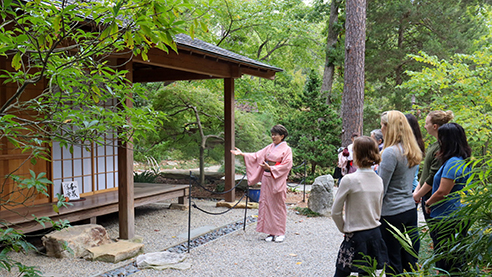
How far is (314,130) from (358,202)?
9895 millimetres

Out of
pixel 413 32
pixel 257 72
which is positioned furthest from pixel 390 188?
pixel 413 32

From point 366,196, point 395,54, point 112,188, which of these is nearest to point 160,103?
point 112,188

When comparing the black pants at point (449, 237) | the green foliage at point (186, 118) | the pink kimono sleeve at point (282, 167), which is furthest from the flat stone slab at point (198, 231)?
the black pants at point (449, 237)

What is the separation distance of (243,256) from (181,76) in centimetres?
481

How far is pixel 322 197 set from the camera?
7895 mm

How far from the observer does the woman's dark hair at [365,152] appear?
2.97 m

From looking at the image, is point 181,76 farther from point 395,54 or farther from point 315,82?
point 395,54

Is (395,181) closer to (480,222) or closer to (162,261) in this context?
(480,222)

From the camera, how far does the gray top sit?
3.23m

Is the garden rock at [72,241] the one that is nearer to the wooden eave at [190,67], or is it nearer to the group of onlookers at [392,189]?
the wooden eave at [190,67]

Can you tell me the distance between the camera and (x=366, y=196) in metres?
2.96

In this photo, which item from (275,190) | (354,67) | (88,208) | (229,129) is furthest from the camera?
(354,67)

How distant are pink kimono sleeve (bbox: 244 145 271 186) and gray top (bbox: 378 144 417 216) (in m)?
3.04

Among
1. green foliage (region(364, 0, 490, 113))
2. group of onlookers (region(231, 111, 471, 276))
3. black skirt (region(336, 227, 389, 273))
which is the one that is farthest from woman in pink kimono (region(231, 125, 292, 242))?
green foliage (region(364, 0, 490, 113))
